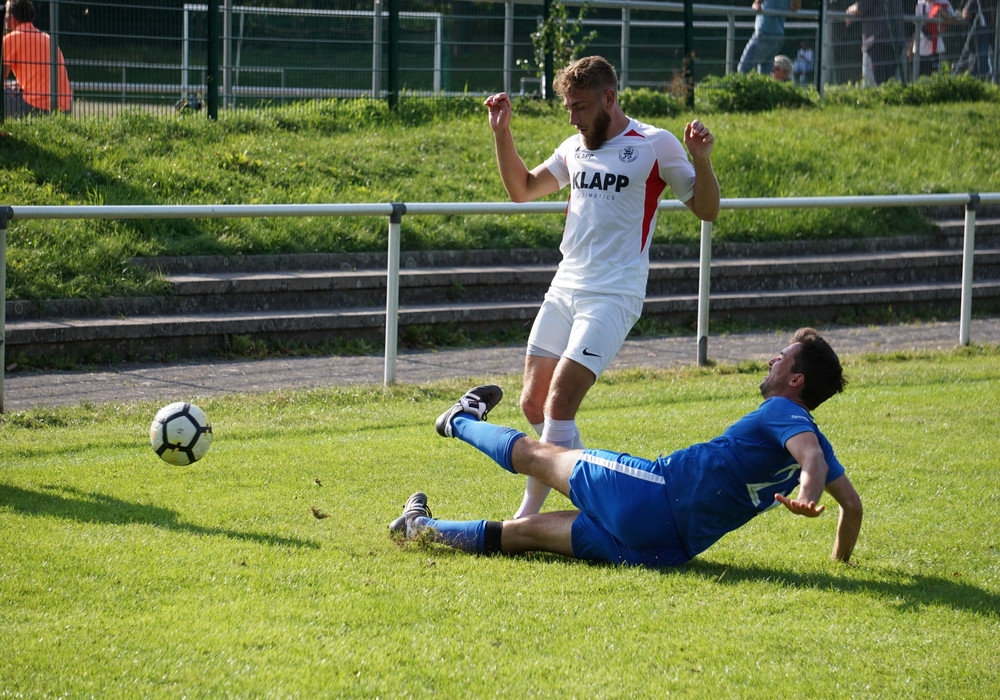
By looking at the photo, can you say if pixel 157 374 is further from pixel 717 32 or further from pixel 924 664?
pixel 717 32

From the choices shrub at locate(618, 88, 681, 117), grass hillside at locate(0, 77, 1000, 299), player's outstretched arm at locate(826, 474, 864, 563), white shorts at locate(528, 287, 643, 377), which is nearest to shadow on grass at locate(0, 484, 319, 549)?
white shorts at locate(528, 287, 643, 377)

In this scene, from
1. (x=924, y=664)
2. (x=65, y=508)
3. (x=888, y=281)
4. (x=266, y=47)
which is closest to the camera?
(x=924, y=664)

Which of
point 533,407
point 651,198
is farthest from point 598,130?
point 533,407

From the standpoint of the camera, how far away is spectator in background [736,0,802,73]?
2072 centimetres

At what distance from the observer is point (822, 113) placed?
19109mm

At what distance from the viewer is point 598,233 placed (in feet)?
17.4

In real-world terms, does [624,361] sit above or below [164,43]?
below

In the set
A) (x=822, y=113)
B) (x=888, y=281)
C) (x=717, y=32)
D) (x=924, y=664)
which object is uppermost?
(x=717, y=32)

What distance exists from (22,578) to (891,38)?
69.8ft

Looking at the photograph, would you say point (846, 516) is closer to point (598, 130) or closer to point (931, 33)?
point (598, 130)

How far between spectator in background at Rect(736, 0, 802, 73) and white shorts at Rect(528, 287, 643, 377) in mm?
16472

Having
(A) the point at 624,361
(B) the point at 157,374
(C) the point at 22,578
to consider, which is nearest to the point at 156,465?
(C) the point at 22,578

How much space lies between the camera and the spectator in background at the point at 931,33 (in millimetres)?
22172

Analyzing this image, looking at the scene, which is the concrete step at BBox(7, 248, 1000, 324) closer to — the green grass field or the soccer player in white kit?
the green grass field
